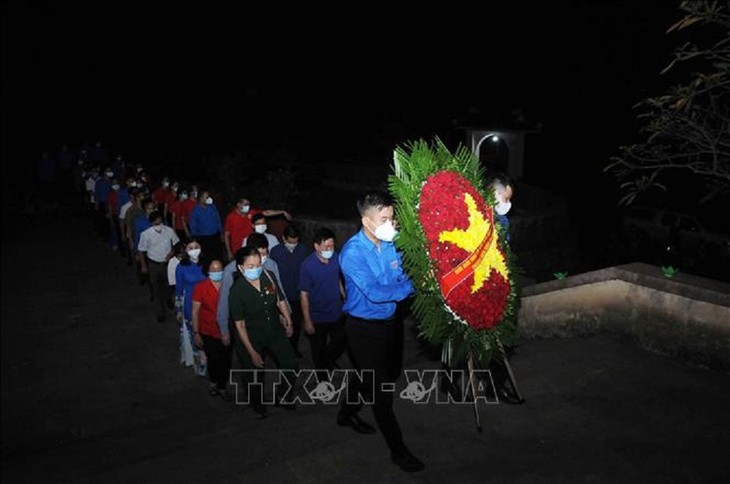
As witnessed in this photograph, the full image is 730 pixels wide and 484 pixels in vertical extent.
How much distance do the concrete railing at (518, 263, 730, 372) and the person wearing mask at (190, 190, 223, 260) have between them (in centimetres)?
590

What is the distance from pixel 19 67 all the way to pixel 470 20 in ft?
78.9

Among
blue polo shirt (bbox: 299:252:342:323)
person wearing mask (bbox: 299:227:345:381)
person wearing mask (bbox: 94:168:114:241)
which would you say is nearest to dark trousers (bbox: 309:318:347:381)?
person wearing mask (bbox: 299:227:345:381)

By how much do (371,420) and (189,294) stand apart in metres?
3.08

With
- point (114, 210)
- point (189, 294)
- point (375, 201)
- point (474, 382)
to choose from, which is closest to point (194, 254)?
point (189, 294)

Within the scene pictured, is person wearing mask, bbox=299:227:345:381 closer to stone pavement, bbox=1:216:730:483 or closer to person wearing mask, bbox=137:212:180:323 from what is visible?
stone pavement, bbox=1:216:730:483

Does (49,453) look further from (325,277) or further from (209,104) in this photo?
(209,104)

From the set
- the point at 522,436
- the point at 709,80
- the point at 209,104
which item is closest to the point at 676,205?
the point at 709,80

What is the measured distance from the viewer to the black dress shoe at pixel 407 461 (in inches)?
180

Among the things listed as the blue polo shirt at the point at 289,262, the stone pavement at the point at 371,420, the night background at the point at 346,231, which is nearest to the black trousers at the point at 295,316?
the blue polo shirt at the point at 289,262

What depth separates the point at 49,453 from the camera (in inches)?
238

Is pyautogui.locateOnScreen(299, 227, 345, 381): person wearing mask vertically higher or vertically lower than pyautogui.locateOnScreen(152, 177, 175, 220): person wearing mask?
lower

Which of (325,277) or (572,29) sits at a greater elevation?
(572,29)

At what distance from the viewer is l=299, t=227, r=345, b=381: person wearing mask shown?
6.65 meters

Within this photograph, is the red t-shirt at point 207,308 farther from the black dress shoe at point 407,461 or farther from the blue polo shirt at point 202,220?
the blue polo shirt at point 202,220
